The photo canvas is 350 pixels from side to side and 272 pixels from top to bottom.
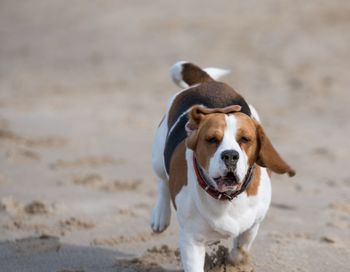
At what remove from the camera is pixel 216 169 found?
400 cm

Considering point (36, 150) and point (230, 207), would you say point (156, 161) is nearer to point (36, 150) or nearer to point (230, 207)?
point (230, 207)

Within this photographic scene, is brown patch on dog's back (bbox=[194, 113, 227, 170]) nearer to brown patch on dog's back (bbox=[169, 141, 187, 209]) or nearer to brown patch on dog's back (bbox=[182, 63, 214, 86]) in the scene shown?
brown patch on dog's back (bbox=[169, 141, 187, 209])

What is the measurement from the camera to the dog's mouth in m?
4.01

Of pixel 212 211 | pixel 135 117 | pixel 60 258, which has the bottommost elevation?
pixel 135 117

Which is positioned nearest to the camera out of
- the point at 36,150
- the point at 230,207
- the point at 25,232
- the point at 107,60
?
the point at 230,207

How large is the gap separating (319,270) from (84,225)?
7.13 feet

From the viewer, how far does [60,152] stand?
952 centimetres

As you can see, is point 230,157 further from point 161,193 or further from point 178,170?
point 161,193

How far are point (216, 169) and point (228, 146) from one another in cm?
14

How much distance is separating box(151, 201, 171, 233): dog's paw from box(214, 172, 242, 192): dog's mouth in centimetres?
134

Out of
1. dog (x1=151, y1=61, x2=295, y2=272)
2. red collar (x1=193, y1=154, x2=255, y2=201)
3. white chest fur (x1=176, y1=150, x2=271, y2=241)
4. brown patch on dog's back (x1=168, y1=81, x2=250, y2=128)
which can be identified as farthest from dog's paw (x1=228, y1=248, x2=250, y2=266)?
brown patch on dog's back (x1=168, y1=81, x2=250, y2=128)

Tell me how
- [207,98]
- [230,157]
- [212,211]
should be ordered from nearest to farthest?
[230,157] < [212,211] < [207,98]

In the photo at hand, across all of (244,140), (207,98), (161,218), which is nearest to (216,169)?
(244,140)

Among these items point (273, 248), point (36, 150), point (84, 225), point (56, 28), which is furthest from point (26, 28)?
point (273, 248)
